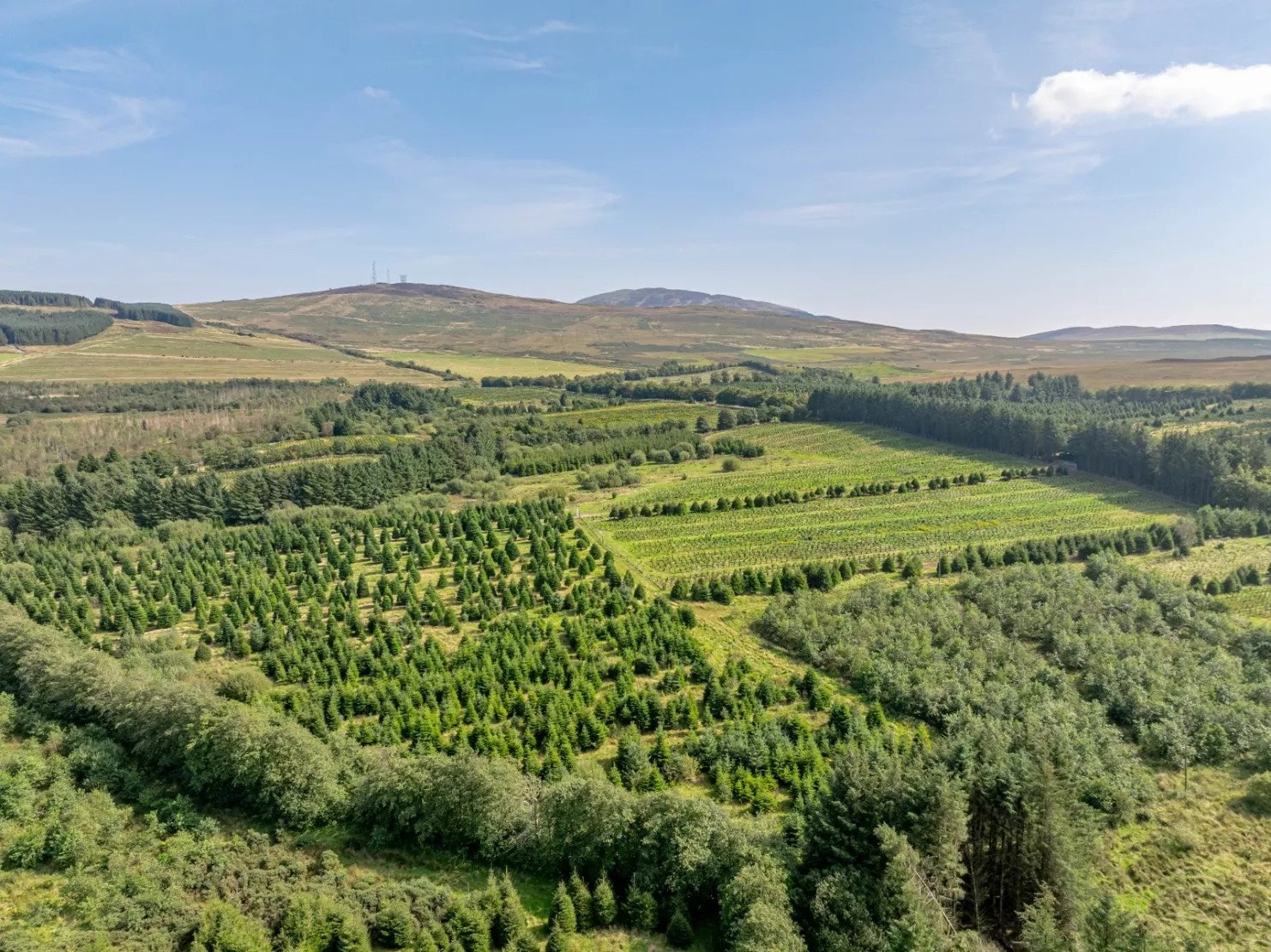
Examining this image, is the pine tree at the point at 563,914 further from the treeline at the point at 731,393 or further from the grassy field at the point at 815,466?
the treeline at the point at 731,393

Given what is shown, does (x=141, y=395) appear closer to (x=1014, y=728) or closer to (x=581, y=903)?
(x=581, y=903)

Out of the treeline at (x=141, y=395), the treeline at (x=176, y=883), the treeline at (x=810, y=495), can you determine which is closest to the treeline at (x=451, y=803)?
the treeline at (x=176, y=883)

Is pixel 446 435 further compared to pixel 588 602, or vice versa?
pixel 446 435

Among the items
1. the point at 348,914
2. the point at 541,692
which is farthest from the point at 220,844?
the point at 541,692

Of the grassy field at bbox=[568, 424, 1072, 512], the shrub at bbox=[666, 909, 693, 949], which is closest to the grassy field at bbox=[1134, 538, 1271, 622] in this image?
the grassy field at bbox=[568, 424, 1072, 512]

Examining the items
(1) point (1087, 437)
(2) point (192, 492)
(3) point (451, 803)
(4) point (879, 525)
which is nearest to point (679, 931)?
(3) point (451, 803)

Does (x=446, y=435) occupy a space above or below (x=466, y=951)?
above

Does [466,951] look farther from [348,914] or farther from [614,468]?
[614,468]
